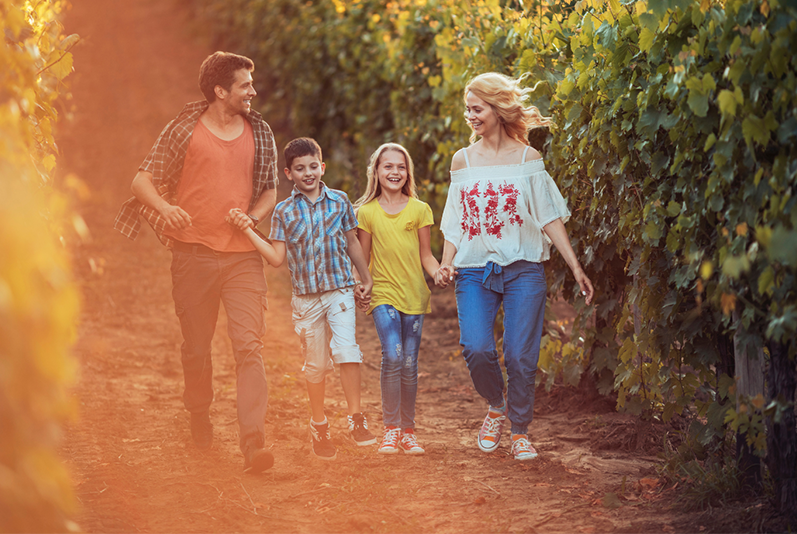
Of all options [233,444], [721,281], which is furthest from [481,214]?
[233,444]

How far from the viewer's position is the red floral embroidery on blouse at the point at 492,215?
173 inches

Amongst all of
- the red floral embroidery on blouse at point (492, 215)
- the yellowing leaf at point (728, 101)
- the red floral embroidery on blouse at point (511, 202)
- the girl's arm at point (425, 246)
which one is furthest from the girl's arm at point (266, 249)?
the yellowing leaf at point (728, 101)

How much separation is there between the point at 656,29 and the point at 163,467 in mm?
3357

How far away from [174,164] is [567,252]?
2266mm

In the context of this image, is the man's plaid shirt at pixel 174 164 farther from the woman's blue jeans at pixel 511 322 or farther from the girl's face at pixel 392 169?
the woman's blue jeans at pixel 511 322

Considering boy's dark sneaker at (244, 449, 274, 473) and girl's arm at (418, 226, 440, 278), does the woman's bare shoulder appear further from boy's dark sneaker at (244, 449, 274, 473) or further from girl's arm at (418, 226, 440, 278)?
boy's dark sneaker at (244, 449, 274, 473)

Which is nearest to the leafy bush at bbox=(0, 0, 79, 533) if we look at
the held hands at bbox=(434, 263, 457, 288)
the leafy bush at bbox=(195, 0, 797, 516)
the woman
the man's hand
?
the leafy bush at bbox=(195, 0, 797, 516)

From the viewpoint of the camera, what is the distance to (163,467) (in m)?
4.27

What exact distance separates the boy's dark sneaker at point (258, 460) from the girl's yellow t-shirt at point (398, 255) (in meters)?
1.08

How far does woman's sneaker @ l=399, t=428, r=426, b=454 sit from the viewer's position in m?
4.55

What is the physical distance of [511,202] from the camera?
438cm

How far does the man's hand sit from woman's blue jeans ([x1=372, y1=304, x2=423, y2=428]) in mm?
1216

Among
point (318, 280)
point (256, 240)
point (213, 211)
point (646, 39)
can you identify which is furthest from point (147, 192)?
point (646, 39)

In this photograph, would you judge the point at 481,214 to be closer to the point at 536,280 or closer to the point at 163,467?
the point at 536,280
